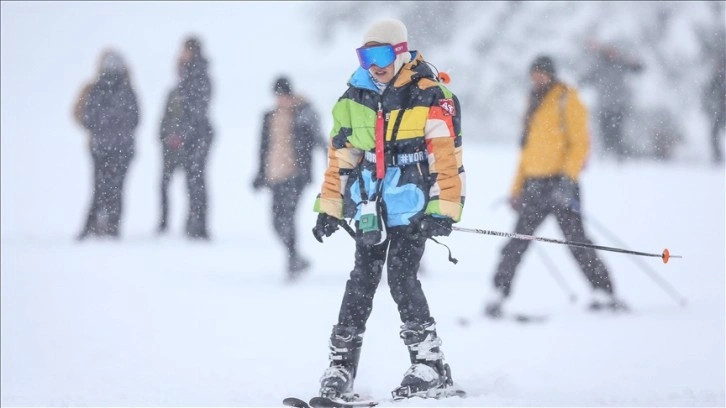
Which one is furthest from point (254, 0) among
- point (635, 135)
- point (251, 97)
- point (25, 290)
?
point (25, 290)

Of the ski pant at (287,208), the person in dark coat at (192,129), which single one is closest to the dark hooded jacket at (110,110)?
the person in dark coat at (192,129)

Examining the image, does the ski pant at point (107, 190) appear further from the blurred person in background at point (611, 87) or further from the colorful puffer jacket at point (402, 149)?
the blurred person in background at point (611, 87)

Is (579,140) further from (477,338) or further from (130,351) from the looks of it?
→ (130,351)

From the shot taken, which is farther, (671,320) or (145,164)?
(145,164)

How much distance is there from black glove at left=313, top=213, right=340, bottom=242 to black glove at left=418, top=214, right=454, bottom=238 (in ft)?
1.36

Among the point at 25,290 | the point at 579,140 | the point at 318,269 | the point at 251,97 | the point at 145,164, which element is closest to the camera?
the point at 579,140

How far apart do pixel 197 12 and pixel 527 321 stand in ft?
71.7

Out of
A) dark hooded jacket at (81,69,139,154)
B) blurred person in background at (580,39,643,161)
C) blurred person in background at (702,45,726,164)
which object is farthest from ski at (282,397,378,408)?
blurred person in background at (580,39,643,161)

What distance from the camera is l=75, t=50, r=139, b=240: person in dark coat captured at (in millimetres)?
10898

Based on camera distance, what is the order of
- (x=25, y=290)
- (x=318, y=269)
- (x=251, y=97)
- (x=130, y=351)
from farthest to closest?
(x=251, y=97)
(x=318, y=269)
(x=25, y=290)
(x=130, y=351)

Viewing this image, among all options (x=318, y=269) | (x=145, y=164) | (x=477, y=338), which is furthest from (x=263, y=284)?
(x=145, y=164)

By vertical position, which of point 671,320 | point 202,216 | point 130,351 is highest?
point 202,216

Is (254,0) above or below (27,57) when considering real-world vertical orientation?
above

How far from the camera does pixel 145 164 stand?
18.6m
